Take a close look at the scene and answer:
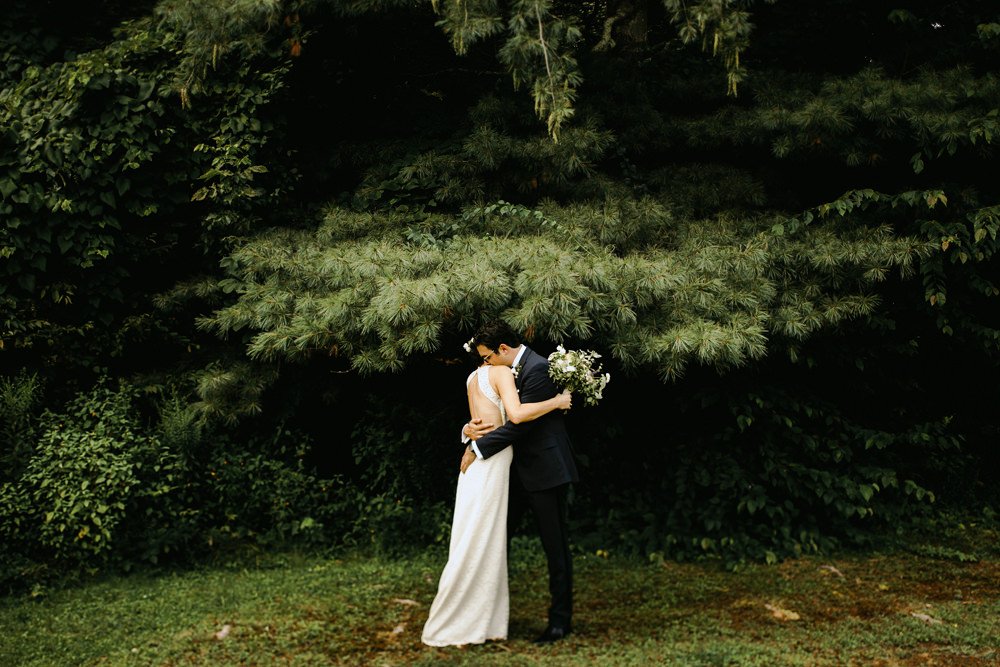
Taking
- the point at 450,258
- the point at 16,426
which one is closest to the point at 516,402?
the point at 450,258

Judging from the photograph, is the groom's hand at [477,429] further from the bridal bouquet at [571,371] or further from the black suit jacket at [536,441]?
the bridal bouquet at [571,371]

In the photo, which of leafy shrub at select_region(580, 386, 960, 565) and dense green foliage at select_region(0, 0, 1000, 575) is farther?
leafy shrub at select_region(580, 386, 960, 565)

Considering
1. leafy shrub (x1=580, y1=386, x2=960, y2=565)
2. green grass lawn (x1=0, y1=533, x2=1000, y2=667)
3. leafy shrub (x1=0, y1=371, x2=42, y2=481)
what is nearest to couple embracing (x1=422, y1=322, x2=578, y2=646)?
green grass lawn (x1=0, y1=533, x2=1000, y2=667)

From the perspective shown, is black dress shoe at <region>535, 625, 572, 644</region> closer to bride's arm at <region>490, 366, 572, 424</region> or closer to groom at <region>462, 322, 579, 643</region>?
groom at <region>462, 322, 579, 643</region>

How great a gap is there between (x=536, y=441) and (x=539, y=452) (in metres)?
0.06

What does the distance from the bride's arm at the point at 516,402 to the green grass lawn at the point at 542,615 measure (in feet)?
4.08

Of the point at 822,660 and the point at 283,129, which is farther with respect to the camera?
the point at 283,129

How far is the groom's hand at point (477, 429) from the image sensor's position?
4691 millimetres

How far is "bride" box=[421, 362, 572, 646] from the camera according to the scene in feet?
15.1

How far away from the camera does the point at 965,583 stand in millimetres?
6023

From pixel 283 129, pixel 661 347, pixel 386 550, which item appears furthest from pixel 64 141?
pixel 661 347

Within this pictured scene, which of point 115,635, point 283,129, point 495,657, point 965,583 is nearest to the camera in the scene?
point 495,657

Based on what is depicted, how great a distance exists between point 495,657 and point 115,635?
233 cm

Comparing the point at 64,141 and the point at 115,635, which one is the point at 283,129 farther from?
the point at 115,635
